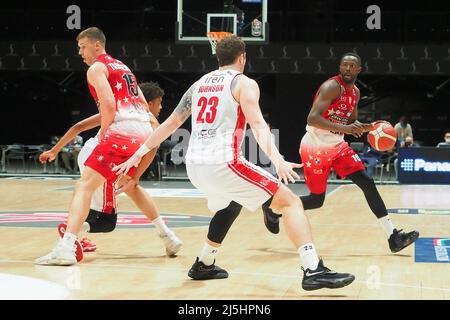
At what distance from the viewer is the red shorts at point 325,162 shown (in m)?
7.46

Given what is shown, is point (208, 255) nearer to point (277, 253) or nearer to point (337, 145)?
point (277, 253)

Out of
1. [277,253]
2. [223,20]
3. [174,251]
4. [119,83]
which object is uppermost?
[223,20]

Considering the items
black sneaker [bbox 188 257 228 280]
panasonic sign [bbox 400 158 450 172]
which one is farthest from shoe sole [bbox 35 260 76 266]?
panasonic sign [bbox 400 158 450 172]

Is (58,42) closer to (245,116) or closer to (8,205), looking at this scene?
(8,205)

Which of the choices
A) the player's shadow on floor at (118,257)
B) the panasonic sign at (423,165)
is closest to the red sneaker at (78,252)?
the player's shadow on floor at (118,257)

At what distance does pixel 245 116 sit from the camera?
5289mm

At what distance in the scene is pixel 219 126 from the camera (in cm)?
538

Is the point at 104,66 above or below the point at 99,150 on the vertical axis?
above

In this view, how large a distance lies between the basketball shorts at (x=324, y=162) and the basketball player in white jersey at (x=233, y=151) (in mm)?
2153

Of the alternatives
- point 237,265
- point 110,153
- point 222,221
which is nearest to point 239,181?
point 222,221

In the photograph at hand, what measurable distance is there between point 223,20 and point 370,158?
4.75 meters

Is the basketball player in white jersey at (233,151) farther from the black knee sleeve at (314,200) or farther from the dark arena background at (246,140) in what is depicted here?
the black knee sleeve at (314,200)
